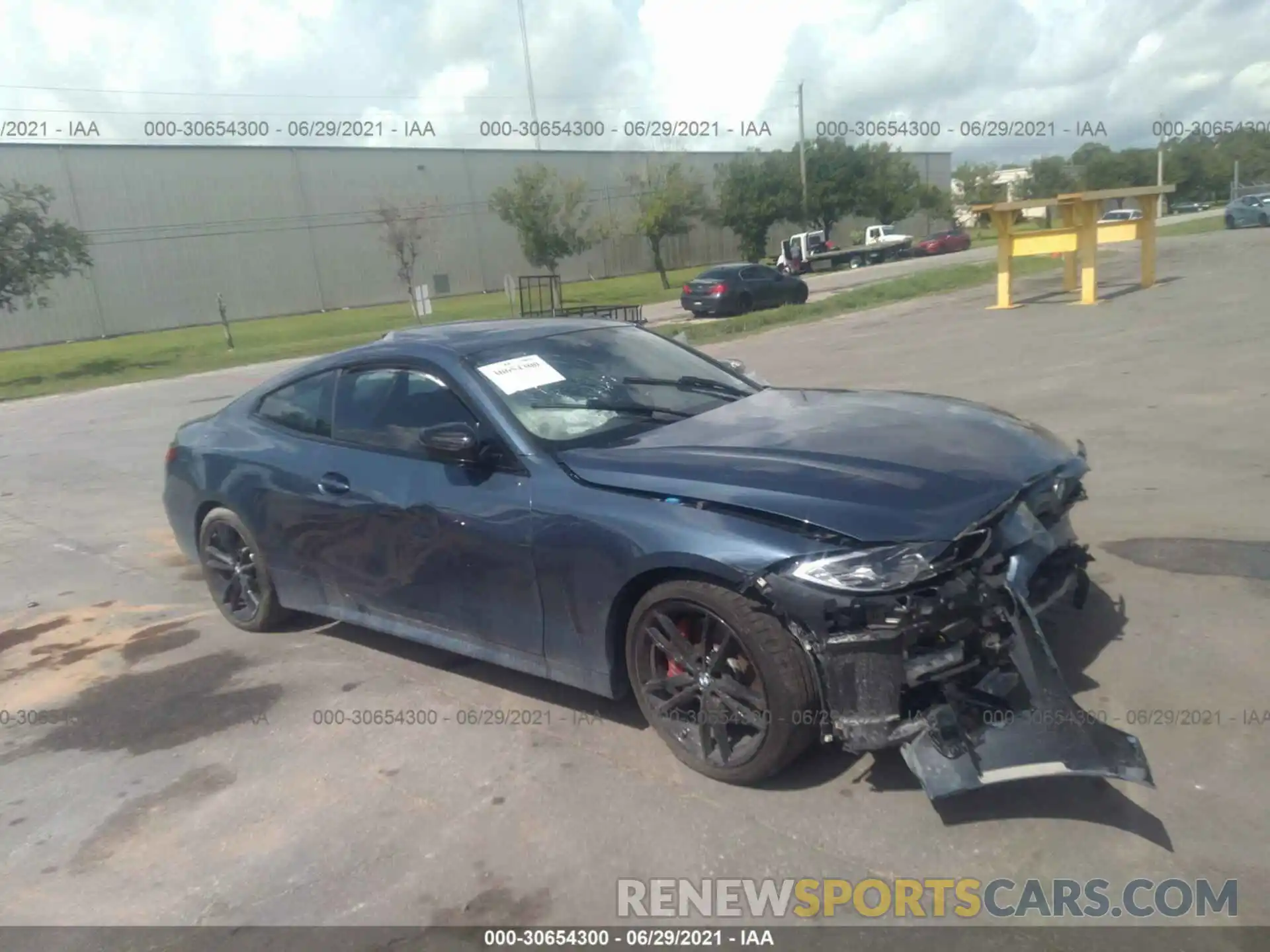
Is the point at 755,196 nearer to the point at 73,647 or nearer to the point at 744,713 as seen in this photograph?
the point at 73,647

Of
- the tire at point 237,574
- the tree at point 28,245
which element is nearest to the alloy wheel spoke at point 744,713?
the tire at point 237,574

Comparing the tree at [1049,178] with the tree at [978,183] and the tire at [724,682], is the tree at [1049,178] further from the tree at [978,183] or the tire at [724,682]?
the tire at [724,682]

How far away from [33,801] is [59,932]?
3.50 ft

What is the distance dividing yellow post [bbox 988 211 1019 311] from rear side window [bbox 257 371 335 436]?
1653 centimetres

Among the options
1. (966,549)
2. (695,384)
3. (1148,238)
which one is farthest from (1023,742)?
(1148,238)

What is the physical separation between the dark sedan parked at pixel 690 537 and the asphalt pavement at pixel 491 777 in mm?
264

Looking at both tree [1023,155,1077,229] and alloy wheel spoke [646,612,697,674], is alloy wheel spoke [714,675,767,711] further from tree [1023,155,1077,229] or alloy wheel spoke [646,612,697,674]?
Answer: tree [1023,155,1077,229]

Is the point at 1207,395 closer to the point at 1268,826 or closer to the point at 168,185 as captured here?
the point at 1268,826

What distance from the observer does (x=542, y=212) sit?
55.0m

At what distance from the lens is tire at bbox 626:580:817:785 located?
3.45m

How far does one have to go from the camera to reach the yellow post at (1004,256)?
1964cm

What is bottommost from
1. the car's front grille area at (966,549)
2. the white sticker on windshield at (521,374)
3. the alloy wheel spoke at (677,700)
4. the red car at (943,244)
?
the red car at (943,244)

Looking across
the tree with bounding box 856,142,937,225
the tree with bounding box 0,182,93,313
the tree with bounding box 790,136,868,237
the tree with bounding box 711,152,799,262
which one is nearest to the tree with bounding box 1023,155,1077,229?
the tree with bounding box 856,142,937,225

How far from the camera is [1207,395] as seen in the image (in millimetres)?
9906
